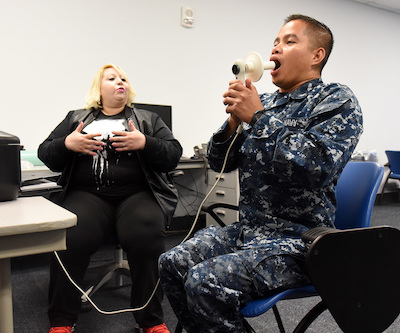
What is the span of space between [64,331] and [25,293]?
2.47ft

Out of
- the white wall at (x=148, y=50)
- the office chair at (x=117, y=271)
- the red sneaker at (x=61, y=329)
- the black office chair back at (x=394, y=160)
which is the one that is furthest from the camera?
the black office chair back at (x=394, y=160)

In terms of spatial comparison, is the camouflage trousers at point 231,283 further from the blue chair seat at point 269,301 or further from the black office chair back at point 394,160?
the black office chair back at point 394,160

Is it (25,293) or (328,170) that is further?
(25,293)

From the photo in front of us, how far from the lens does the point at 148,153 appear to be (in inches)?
67.0

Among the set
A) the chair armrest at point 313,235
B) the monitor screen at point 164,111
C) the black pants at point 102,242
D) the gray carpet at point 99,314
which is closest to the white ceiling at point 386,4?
the monitor screen at point 164,111

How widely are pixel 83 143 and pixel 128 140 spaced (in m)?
0.19

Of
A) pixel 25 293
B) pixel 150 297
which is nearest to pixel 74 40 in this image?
pixel 25 293

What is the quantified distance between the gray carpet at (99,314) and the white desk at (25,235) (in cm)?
97

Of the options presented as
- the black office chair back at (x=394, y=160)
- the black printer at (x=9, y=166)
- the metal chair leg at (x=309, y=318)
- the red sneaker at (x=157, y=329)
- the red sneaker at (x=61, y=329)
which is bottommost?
the red sneaker at (x=157, y=329)

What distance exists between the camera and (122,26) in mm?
3158

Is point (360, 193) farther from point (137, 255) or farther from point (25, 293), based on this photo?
point (25, 293)

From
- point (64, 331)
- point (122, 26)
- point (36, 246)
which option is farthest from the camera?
point (122, 26)

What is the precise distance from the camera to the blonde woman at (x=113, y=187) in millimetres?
1544

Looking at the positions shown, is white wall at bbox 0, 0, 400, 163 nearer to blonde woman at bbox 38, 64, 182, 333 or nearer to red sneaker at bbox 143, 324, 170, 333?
blonde woman at bbox 38, 64, 182, 333
